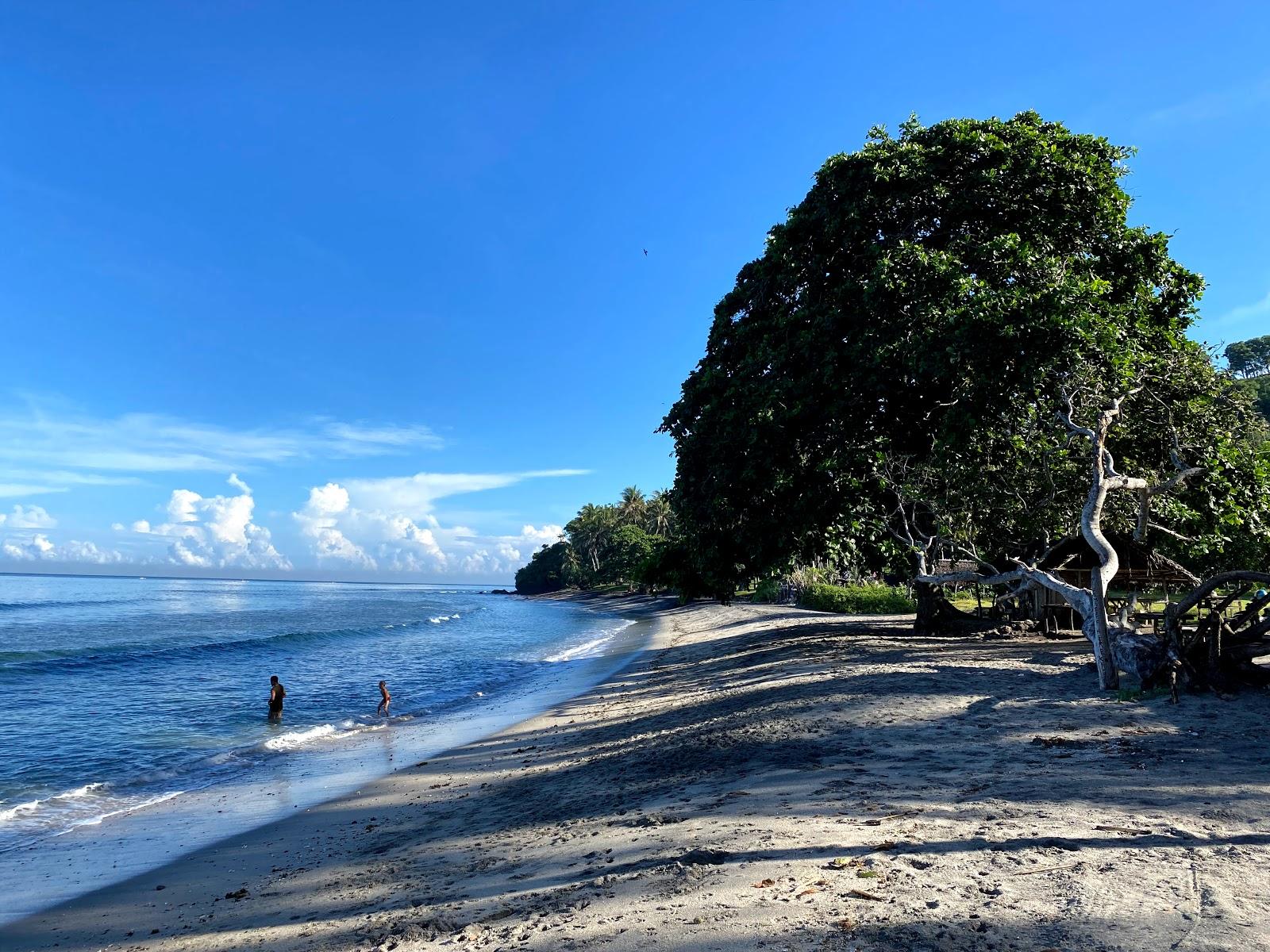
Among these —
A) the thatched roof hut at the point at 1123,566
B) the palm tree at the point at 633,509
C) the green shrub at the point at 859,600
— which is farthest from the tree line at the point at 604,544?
the thatched roof hut at the point at 1123,566

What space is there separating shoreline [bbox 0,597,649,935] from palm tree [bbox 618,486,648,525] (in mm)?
98329

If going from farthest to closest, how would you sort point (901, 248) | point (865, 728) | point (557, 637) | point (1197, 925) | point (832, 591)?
point (557, 637)
point (832, 591)
point (901, 248)
point (865, 728)
point (1197, 925)

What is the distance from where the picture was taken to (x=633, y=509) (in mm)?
120188

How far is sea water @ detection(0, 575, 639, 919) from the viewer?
34.1 feet

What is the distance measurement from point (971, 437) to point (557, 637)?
3598cm

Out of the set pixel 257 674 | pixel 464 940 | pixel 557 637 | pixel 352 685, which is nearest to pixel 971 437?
pixel 464 940

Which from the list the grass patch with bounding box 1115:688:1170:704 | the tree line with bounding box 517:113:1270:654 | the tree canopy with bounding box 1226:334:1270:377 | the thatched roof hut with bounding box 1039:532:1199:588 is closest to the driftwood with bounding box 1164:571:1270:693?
the grass patch with bounding box 1115:688:1170:704

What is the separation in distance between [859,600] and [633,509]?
81294 mm

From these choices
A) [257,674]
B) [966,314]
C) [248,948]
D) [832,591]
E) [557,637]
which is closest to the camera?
[248,948]

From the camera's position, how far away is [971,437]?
15.3 metres

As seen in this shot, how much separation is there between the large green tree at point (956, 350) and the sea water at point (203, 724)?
377 inches

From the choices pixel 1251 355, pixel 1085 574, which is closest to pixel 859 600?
pixel 1085 574

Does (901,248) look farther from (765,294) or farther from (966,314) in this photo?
(765,294)

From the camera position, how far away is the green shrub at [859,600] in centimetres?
3672
